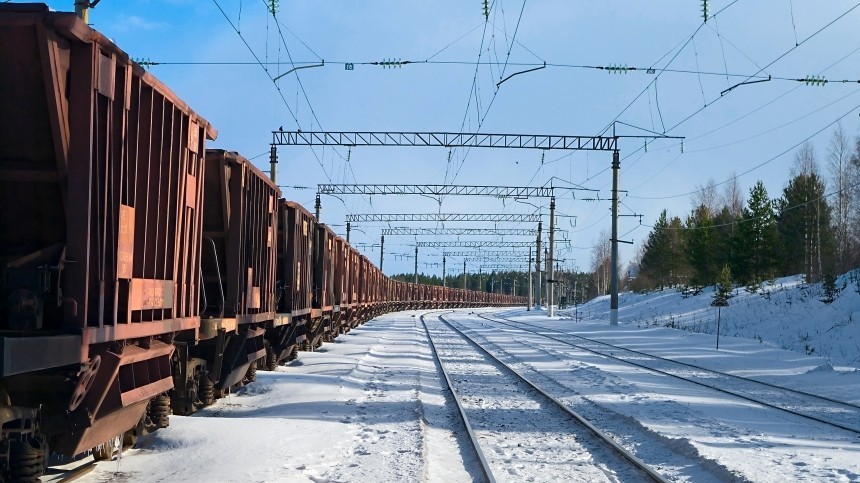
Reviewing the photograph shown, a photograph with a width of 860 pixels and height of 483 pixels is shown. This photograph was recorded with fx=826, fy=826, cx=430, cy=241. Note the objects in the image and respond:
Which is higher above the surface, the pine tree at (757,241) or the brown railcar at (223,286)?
the pine tree at (757,241)

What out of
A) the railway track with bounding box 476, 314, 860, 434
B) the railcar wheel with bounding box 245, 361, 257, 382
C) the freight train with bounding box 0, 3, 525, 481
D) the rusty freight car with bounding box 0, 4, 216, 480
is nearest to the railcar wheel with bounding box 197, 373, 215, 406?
the freight train with bounding box 0, 3, 525, 481

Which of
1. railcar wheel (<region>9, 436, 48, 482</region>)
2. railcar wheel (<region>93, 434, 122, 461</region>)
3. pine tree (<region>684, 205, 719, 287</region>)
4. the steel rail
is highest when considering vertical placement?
pine tree (<region>684, 205, 719, 287</region>)

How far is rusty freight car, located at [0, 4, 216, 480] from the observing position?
232 inches

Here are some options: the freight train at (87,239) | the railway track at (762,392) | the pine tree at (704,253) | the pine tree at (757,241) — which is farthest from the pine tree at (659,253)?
the freight train at (87,239)

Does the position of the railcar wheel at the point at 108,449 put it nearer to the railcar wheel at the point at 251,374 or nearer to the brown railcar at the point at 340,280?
the railcar wheel at the point at 251,374

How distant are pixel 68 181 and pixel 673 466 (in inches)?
265

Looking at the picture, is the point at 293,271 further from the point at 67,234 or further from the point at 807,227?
the point at 807,227

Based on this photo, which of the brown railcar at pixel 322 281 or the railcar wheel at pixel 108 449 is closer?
the railcar wheel at pixel 108 449

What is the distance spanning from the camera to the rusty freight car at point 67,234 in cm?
590

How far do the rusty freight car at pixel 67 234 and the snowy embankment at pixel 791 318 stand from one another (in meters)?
19.9

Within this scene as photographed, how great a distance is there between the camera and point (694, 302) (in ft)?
176

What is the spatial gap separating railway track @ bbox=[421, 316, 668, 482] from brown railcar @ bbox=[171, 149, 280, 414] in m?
3.58

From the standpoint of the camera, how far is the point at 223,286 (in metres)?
12.2

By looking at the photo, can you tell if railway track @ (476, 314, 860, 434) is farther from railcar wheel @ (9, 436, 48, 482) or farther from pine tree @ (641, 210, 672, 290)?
pine tree @ (641, 210, 672, 290)
